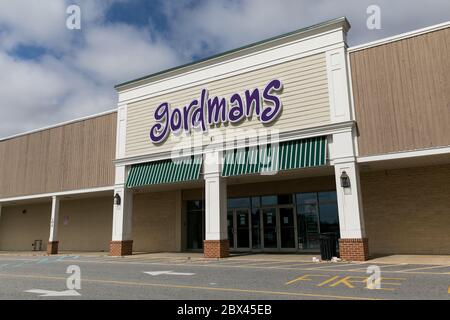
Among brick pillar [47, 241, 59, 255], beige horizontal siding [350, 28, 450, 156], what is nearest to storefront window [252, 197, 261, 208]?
beige horizontal siding [350, 28, 450, 156]

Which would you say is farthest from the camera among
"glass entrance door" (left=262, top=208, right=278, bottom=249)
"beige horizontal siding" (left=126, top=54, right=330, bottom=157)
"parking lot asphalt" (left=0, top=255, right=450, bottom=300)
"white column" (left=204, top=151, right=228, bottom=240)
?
"glass entrance door" (left=262, top=208, right=278, bottom=249)

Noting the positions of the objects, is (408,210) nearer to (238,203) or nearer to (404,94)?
(404,94)

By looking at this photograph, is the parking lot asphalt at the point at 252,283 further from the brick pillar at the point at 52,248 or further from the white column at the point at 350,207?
the brick pillar at the point at 52,248

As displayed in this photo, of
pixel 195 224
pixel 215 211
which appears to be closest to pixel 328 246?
pixel 215 211

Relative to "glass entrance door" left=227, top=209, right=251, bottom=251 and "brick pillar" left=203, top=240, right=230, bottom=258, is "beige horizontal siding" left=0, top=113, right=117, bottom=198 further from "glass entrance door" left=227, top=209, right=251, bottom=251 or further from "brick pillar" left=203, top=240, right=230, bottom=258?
"brick pillar" left=203, top=240, right=230, bottom=258

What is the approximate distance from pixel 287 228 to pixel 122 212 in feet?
29.1

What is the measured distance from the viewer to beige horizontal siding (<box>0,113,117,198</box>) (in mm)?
23141

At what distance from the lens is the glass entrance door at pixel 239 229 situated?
2153 centimetres

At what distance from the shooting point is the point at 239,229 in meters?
21.8

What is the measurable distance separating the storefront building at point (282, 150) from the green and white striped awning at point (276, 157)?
1.9 inches

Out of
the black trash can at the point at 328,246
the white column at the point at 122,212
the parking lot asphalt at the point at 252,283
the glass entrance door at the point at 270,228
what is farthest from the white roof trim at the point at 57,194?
the black trash can at the point at 328,246

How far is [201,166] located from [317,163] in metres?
5.84

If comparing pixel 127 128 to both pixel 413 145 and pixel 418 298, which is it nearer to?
pixel 413 145

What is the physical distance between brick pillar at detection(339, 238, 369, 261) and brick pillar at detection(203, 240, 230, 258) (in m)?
5.31
